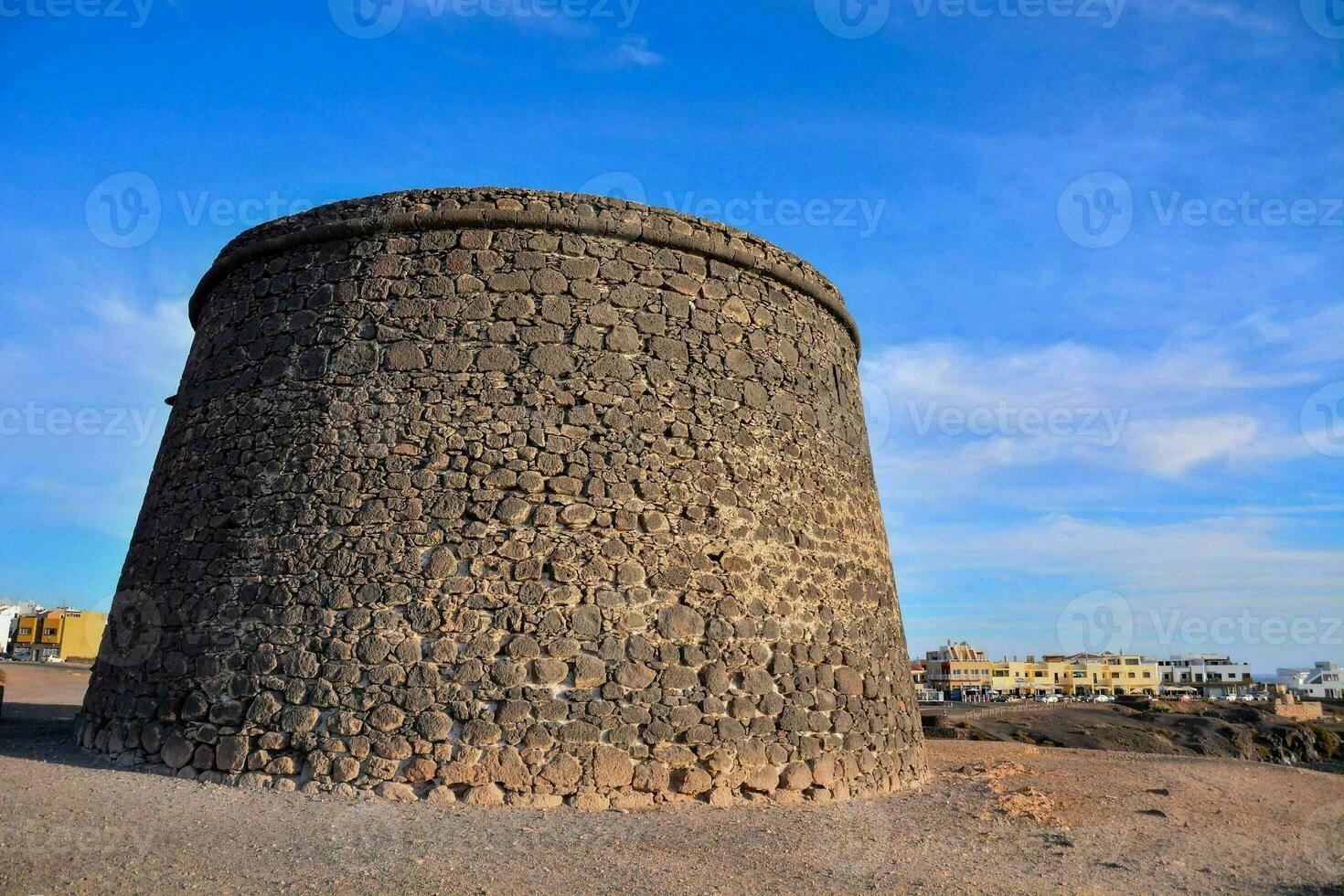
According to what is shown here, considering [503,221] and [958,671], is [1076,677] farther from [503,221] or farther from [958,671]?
[503,221]

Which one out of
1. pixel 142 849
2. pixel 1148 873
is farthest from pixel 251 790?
pixel 1148 873

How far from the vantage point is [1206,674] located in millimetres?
76812

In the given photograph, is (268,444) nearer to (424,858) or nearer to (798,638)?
(424,858)

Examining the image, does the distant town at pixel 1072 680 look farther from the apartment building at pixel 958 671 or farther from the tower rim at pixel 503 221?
the tower rim at pixel 503 221

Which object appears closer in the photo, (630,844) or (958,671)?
(630,844)

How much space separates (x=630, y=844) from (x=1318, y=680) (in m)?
98.4

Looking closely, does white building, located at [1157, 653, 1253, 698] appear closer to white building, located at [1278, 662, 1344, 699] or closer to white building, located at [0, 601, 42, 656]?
white building, located at [1278, 662, 1344, 699]

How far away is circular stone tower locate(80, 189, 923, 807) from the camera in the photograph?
6.39 metres

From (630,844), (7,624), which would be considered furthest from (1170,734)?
(7,624)

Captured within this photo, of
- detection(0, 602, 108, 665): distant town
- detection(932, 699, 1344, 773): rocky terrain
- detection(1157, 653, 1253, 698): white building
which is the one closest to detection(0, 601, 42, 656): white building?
detection(0, 602, 108, 665): distant town

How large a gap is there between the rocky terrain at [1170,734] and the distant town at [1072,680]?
25032 millimetres

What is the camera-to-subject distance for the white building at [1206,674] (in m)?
68.2

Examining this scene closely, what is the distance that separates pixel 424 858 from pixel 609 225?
16.5 ft

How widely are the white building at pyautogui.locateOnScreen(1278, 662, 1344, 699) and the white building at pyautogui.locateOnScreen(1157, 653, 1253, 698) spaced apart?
3505 mm
